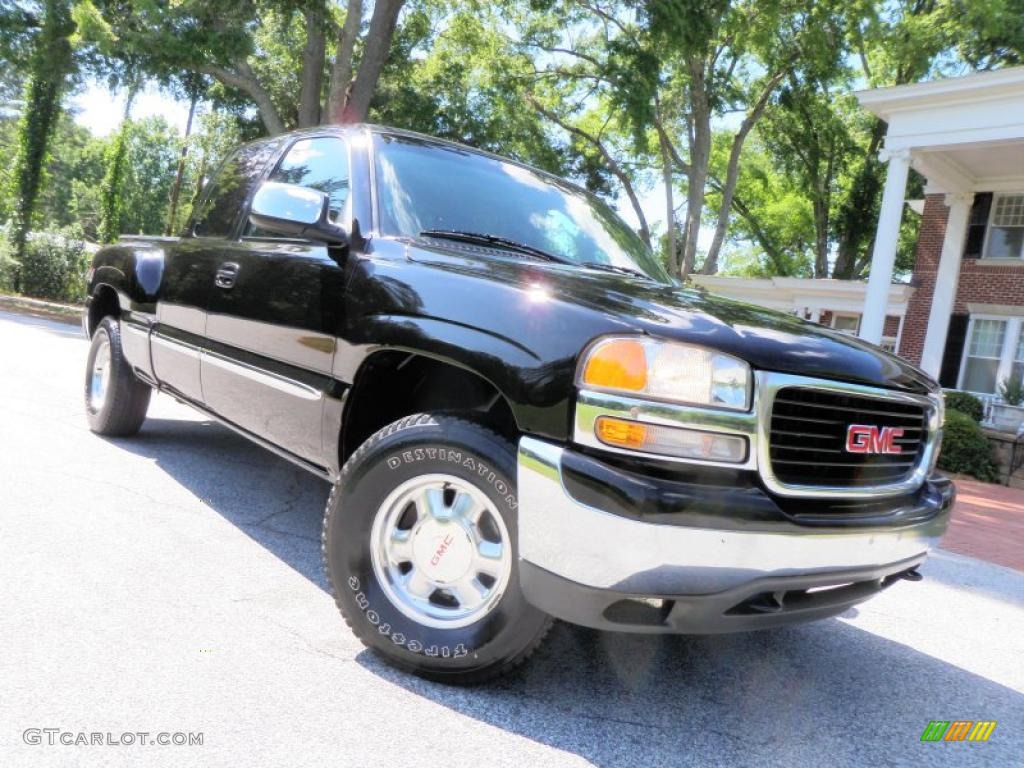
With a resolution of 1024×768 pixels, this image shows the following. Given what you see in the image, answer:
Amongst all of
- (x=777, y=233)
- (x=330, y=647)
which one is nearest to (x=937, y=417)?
(x=330, y=647)

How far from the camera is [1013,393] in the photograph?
14.7 metres

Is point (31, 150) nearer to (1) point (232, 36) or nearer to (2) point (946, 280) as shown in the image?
(1) point (232, 36)

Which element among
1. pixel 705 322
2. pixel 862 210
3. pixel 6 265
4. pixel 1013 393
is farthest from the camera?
pixel 862 210

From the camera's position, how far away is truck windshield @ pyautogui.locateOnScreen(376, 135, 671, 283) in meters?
3.11

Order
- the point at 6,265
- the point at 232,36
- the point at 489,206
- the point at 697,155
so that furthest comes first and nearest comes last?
the point at 6,265, the point at 697,155, the point at 232,36, the point at 489,206

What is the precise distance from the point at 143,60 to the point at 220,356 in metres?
13.6

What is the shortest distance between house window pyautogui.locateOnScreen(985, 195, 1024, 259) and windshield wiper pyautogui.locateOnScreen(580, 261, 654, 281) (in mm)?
16259

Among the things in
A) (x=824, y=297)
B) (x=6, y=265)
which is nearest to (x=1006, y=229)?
(x=824, y=297)

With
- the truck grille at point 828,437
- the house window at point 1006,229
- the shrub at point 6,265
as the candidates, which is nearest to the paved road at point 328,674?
the truck grille at point 828,437

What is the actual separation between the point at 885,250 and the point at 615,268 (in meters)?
12.4

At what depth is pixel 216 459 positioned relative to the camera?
504 cm

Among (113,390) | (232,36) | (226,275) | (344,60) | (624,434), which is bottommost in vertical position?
(113,390)

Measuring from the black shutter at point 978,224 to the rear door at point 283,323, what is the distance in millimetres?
16928

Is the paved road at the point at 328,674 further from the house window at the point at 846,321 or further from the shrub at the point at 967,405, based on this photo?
the house window at the point at 846,321
